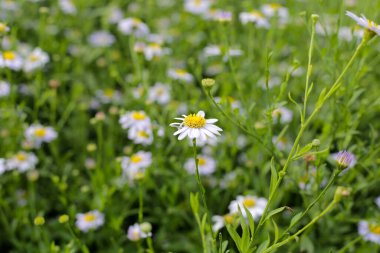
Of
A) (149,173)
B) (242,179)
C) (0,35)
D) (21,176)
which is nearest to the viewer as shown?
(0,35)

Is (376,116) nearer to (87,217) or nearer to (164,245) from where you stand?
(164,245)


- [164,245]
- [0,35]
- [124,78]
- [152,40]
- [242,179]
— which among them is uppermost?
[0,35]

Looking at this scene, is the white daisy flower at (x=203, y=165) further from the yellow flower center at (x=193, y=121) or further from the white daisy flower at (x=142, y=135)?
the yellow flower center at (x=193, y=121)

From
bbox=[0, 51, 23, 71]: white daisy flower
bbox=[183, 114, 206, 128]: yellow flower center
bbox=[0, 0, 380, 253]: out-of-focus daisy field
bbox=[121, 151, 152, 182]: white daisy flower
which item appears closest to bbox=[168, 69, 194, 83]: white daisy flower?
bbox=[0, 0, 380, 253]: out-of-focus daisy field

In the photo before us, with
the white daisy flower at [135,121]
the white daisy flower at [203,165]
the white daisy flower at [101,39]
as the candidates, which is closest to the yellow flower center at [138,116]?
the white daisy flower at [135,121]

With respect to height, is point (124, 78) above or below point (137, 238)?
above

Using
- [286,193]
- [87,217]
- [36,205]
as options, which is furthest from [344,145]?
[36,205]

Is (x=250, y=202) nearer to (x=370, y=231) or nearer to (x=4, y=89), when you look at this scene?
(x=370, y=231)
